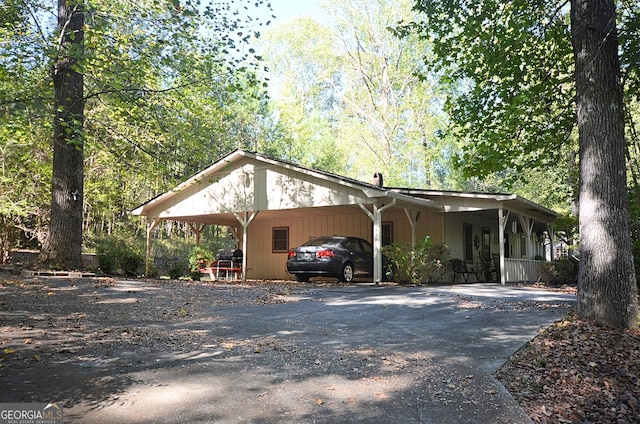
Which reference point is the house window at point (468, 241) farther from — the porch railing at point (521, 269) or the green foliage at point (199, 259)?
the green foliage at point (199, 259)

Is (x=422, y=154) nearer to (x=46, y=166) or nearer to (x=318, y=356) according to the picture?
(x=46, y=166)

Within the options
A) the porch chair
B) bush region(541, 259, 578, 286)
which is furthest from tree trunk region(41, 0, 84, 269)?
bush region(541, 259, 578, 286)

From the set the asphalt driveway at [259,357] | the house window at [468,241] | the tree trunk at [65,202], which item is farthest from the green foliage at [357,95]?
the asphalt driveway at [259,357]

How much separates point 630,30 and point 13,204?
17.2 metres

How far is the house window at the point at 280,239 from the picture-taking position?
20000mm

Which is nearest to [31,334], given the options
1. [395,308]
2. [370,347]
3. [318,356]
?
[318,356]

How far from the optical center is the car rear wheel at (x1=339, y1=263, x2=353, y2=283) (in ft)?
48.7

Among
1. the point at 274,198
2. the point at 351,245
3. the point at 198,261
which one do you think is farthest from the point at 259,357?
the point at 198,261

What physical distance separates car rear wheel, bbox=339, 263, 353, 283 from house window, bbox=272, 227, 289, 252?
5294 millimetres

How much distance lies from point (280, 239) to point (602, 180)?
14.9 meters

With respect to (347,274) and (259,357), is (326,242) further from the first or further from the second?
(259,357)

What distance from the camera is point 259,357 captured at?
16.5 feet

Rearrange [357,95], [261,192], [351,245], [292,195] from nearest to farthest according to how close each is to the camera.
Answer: [351,245] → [292,195] → [261,192] → [357,95]

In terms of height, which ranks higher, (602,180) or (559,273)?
(602,180)
